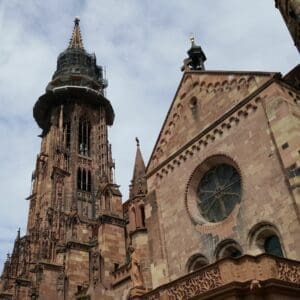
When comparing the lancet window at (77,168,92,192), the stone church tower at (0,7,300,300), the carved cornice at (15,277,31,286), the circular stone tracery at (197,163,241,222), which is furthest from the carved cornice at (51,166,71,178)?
the circular stone tracery at (197,163,241,222)

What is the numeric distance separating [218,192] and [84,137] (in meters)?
40.5

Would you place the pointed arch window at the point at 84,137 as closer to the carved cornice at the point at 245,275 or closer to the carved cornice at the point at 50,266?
the carved cornice at the point at 50,266

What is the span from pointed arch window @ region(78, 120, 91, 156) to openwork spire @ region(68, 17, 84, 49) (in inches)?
659

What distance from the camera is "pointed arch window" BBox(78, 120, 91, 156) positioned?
2158 inches

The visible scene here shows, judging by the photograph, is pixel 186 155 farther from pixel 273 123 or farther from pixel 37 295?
pixel 37 295

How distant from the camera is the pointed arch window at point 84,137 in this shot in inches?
2158

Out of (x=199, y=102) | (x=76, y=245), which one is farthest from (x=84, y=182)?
(x=199, y=102)

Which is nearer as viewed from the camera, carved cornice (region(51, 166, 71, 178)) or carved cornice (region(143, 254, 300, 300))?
carved cornice (region(143, 254, 300, 300))

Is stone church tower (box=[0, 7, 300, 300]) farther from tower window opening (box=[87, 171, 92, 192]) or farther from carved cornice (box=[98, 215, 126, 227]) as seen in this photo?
tower window opening (box=[87, 171, 92, 192])

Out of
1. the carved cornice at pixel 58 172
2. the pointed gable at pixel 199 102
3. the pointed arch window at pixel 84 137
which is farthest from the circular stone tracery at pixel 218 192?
the pointed arch window at pixel 84 137

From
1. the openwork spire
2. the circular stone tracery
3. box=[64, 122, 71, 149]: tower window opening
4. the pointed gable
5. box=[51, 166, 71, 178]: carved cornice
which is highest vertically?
the openwork spire

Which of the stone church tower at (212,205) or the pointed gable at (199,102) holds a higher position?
the pointed gable at (199,102)

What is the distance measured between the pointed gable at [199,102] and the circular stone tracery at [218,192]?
2.18 m

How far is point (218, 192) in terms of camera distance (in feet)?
56.3
